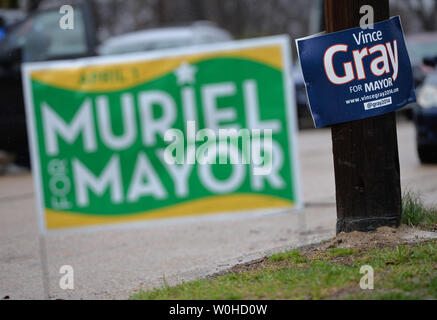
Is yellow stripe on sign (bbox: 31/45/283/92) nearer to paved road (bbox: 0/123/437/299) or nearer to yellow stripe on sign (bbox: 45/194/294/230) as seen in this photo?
yellow stripe on sign (bbox: 45/194/294/230)

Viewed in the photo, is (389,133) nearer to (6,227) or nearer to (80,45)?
(6,227)

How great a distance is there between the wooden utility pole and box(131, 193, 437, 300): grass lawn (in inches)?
5.8

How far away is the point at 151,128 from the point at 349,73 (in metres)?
1.27

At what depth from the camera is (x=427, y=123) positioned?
1016cm

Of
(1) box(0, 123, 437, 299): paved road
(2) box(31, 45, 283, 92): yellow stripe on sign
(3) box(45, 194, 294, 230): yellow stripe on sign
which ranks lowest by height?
(1) box(0, 123, 437, 299): paved road

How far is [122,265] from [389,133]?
2219mm

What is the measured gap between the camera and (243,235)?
681 cm

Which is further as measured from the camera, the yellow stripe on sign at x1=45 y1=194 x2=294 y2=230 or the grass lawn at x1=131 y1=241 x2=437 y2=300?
the yellow stripe on sign at x1=45 y1=194 x2=294 y2=230

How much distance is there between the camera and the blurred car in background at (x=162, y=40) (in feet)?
47.7

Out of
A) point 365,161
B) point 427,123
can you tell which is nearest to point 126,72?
point 365,161

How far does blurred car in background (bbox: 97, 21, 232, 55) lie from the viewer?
47.7 feet

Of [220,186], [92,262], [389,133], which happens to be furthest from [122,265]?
[389,133]

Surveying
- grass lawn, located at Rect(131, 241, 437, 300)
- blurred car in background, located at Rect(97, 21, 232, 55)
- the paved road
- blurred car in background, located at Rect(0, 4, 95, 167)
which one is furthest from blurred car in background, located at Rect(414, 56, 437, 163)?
grass lawn, located at Rect(131, 241, 437, 300)

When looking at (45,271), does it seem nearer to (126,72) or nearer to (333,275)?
(126,72)
